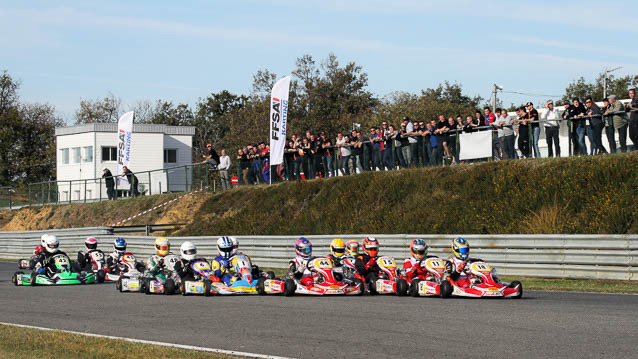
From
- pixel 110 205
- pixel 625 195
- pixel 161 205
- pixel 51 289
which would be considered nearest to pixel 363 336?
pixel 51 289

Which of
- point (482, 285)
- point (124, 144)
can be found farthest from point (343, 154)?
point (124, 144)

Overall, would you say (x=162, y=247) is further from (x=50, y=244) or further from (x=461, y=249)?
(x=461, y=249)

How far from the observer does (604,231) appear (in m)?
22.2

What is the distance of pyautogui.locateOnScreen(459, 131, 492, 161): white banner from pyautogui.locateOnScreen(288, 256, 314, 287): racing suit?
37.0 feet

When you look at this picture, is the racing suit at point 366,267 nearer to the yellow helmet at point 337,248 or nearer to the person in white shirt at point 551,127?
the yellow helmet at point 337,248

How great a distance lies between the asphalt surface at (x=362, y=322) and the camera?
9781 mm

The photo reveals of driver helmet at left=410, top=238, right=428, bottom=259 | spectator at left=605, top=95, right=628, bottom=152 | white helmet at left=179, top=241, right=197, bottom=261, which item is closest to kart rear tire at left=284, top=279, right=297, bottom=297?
white helmet at left=179, top=241, right=197, bottom=261

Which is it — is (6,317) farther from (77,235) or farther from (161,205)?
(161,205)

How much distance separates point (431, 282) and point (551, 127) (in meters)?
10.6

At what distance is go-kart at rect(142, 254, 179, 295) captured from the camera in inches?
731

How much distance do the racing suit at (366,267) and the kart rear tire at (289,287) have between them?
1.78 metres

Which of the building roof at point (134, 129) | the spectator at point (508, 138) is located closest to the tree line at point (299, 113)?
the building roof at point (134, 129)

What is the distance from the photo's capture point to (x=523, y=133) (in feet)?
86.3

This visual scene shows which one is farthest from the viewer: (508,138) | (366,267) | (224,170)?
(224,170)
